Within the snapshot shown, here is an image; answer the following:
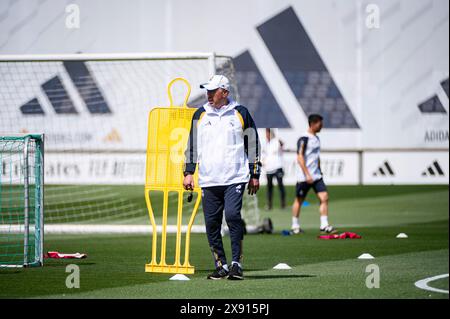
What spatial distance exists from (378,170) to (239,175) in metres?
22.7

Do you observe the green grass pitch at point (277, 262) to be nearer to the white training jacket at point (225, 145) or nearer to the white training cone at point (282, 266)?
the white training cone at point (282, 266)

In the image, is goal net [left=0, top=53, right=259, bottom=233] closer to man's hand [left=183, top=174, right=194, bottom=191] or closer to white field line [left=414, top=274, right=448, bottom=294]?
man's hand [left=183, top=174, right=194, bottom=191]

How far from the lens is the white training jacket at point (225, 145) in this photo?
11.4 metres

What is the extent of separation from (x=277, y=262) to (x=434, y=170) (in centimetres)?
2077

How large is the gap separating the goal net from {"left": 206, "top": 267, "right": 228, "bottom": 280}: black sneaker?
41.6 feet

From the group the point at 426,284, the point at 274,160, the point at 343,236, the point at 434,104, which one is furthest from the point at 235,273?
the point at 434,104

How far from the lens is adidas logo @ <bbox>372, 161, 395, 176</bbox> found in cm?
3362

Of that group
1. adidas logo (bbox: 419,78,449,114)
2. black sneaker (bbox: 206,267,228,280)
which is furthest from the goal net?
black sneaker (bbox: 206,267,228,280)

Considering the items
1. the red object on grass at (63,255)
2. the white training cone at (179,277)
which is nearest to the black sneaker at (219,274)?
the white training cone at (179,277)

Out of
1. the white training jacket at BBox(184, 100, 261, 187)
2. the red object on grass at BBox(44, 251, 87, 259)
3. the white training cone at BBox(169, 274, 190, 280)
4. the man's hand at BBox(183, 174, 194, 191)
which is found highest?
the white training jacket at BBox(184, 100, 261, 187)

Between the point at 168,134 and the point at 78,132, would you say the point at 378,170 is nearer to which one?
the point at 78,132

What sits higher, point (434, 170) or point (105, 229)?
point (434, 170)

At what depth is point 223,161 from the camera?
1143 cm

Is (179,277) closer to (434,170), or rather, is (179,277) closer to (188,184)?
(188,184)
